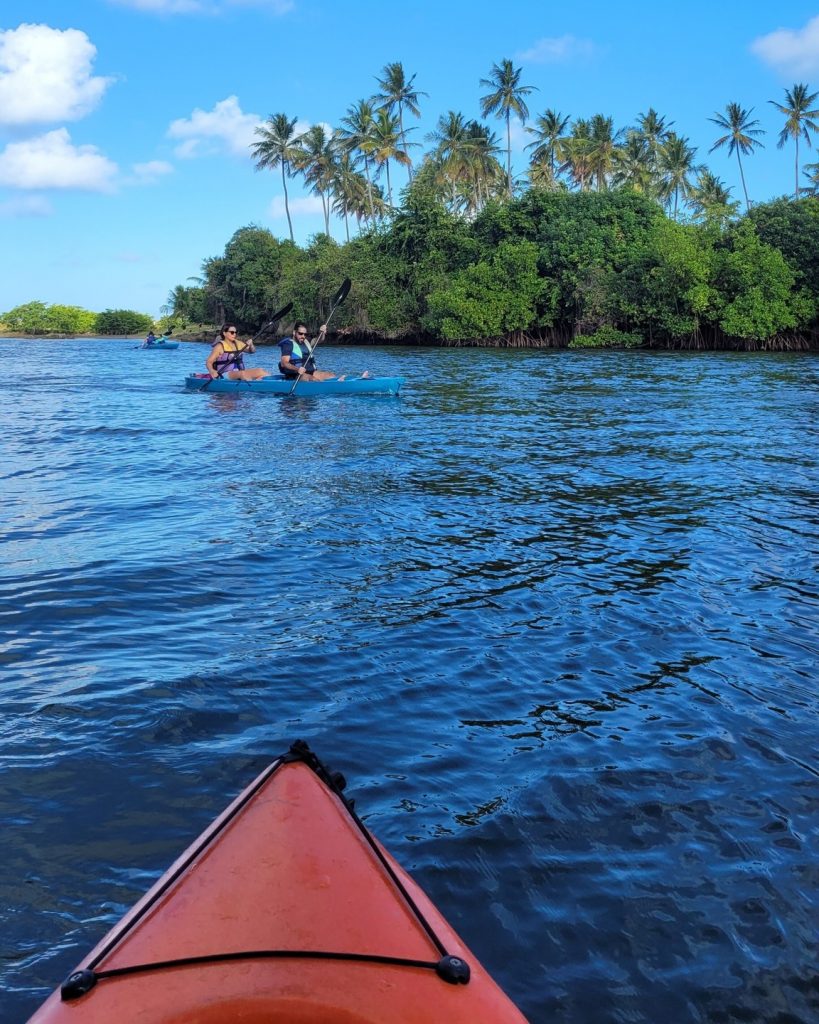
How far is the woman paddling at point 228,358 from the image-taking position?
60.8 feet

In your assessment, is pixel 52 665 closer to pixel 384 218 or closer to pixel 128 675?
pixel 128 675

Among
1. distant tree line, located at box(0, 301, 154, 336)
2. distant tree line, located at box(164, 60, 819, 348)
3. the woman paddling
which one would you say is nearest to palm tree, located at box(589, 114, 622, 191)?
distant tree line, located at box(164, 60, 819, 348)

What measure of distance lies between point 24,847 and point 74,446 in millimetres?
10378

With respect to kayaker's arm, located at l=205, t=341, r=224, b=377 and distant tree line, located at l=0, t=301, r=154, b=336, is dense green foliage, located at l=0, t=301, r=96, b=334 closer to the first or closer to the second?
distant tree line, located at l=0, t=301, r=154, b=336

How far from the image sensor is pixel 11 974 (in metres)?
2.38

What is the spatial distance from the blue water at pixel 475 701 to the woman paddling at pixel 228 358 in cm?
929

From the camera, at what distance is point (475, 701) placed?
4.10 meters

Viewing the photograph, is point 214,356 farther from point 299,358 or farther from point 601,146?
point 601,146

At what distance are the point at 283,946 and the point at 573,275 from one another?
40.4m

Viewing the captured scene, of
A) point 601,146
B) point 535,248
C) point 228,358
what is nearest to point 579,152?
point 601,146

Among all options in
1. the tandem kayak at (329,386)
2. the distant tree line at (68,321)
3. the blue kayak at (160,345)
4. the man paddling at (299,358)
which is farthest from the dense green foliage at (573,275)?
the distant tree line at (68,321)

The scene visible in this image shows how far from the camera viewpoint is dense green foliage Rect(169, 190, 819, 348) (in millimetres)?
34750

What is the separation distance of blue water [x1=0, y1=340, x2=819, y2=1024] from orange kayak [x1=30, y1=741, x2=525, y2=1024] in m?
0.64

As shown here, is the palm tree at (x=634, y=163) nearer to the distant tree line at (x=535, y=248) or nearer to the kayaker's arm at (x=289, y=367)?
the distant tree line at (x=535, y=248)
